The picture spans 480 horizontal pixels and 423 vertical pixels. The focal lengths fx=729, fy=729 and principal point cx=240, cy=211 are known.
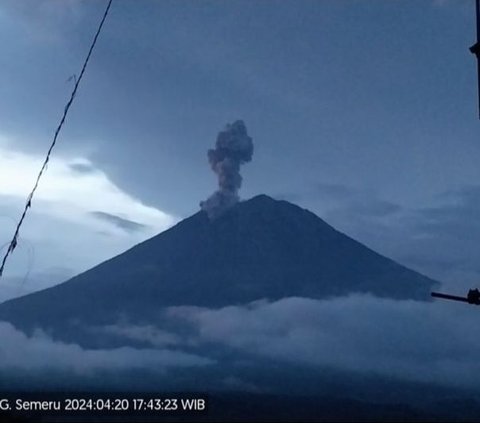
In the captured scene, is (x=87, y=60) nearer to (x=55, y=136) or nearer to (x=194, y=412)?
(x=55, y=136)

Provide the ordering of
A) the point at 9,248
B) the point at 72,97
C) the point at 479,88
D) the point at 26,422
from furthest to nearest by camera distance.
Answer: the point at 26,422 < the point at 479,88 < the point at 72,97 < the point at 9,248

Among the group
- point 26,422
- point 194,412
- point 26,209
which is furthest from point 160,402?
point 26,209

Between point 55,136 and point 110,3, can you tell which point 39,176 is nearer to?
point 55,136

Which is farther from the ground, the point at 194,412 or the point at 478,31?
the point at 478,31

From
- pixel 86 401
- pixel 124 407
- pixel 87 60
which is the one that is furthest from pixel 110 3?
pixel 124 407

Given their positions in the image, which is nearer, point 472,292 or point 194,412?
point 472,292

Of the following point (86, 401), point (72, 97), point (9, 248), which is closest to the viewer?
point (9, 248)

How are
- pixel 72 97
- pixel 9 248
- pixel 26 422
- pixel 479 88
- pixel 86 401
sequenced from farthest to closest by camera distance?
1. pixel 26 422
2. pixel 86 401
3. pixel 479 88
4. pixel 72 97
5. pixel 9 248

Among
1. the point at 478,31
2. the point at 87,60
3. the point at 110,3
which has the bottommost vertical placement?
the point at 87,60

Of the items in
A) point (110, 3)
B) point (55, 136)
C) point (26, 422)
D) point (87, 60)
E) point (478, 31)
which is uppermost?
point (478, 31)
